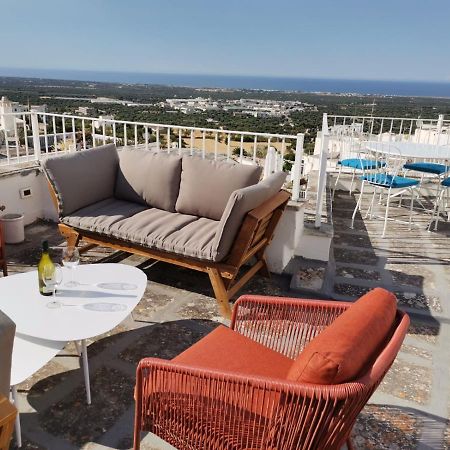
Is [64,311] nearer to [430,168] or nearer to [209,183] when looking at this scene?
[209,183]

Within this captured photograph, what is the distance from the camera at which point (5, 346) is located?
3.39ft

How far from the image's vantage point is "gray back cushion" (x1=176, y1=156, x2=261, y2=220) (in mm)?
3327

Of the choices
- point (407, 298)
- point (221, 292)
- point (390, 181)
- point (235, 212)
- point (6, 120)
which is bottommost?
point (407, 298)

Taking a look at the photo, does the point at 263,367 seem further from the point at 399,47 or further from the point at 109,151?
the point at 399,47

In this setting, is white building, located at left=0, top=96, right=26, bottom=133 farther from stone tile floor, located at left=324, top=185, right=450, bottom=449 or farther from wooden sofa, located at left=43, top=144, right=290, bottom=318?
stone tile floor, located at left=324, top=185, right=450, bottom=449

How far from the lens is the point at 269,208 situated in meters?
2.88

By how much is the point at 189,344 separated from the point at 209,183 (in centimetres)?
142

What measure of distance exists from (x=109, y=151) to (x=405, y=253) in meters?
3.17

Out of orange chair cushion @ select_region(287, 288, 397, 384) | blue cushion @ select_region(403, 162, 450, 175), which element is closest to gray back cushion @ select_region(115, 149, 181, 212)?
orange chair cushion @ select_region(287, 288, 397, 384)

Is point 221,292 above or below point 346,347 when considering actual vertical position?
below

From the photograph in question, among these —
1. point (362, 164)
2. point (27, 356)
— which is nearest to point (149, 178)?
point (27, 356)

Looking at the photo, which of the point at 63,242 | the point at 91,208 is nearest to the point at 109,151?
the point at 91,208

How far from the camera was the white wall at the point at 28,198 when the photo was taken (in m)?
4.24

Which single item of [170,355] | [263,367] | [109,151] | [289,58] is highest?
[289,58]
